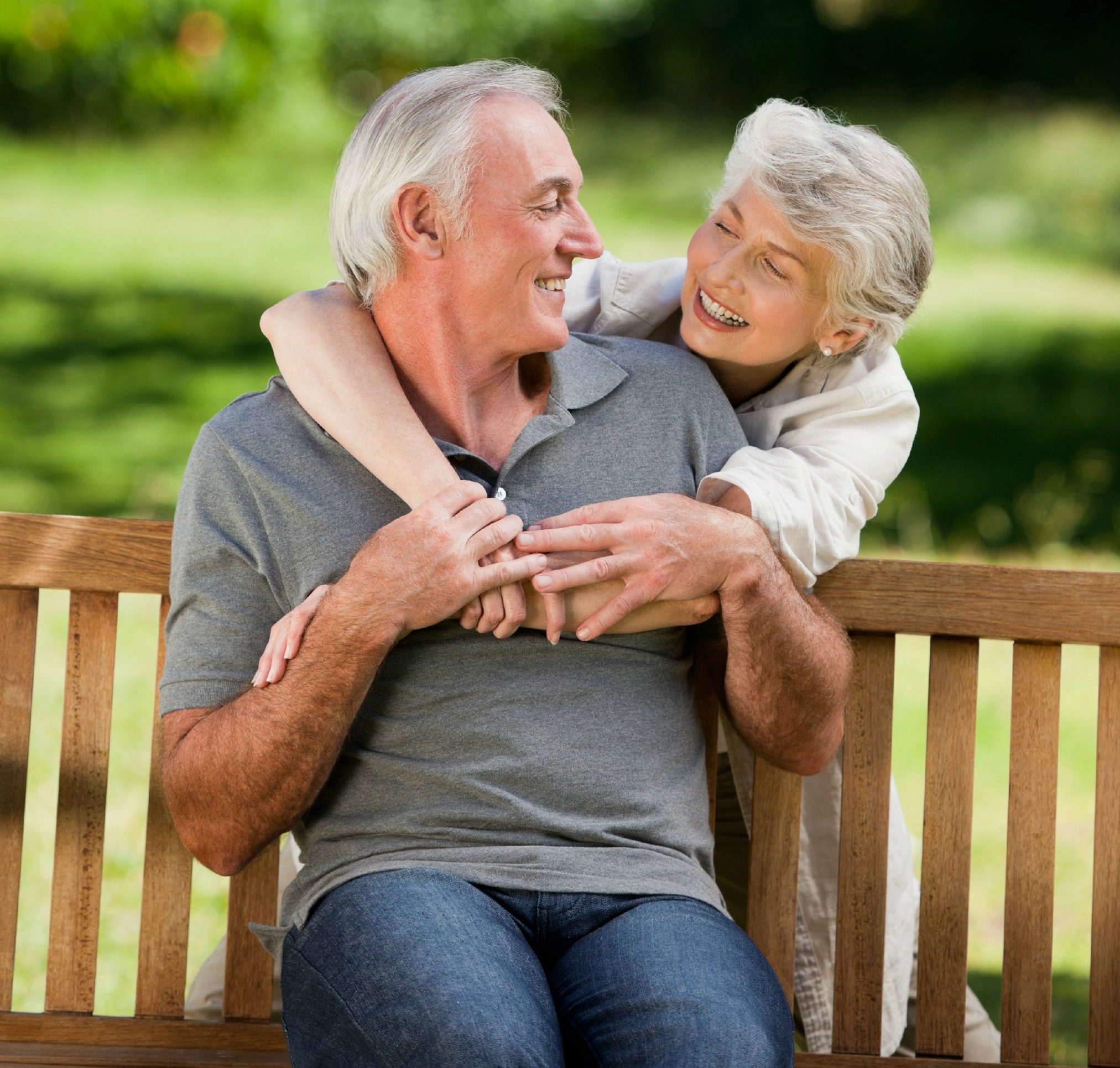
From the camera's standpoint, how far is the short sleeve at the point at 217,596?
6.89 feet

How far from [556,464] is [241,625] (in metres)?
0.53

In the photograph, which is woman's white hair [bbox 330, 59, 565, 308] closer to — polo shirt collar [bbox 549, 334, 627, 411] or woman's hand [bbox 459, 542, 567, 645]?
polo shirt collar [bbox 549, 334, 627, 411]

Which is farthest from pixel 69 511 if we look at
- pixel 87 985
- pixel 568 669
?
pixel 568 669

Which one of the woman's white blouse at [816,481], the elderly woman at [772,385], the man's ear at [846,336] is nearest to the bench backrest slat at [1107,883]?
the elderly woman at [772,385]

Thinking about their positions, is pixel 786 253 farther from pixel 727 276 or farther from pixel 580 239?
pixel 580 239

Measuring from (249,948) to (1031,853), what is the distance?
1281 millimetres

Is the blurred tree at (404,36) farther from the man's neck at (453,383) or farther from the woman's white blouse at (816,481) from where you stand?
the man's neck at (453,383)

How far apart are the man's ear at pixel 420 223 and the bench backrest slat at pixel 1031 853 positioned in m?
1.14

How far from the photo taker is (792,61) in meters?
11.7

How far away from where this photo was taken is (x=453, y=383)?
2.29 meters

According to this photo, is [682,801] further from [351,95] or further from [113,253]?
[351,95]

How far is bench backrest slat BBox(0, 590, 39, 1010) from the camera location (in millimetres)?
2355

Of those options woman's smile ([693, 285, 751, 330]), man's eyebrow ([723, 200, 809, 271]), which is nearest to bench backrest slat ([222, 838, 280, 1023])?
woman's smile ([693, 285, 751, 330])

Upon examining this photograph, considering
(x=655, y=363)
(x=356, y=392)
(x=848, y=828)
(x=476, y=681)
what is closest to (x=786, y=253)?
(x=655, y=363)
